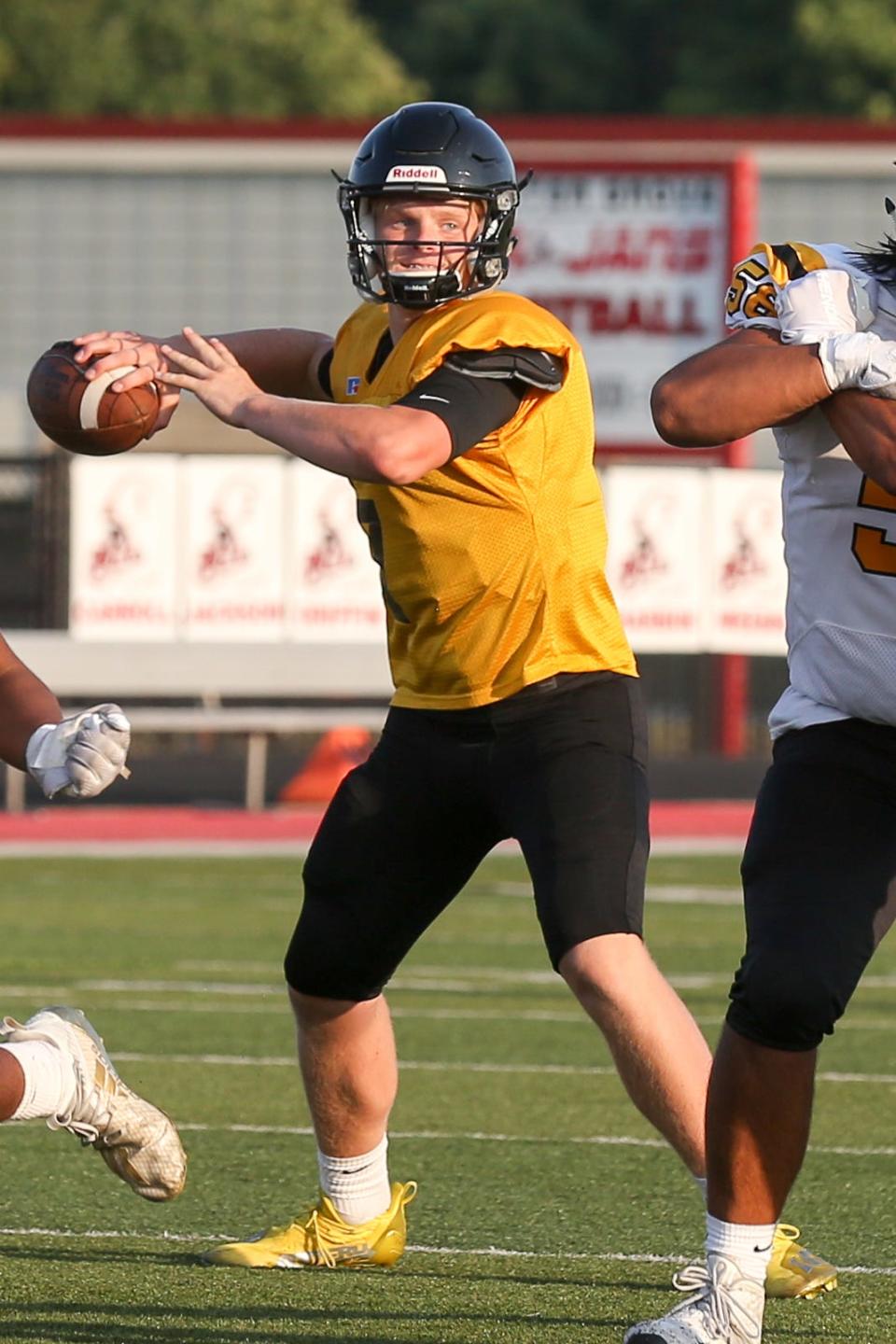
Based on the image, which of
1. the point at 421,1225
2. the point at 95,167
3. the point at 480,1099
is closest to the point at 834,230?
the point at 95,167

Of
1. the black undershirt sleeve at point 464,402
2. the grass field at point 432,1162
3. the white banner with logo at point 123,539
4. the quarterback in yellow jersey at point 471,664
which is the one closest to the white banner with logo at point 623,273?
the white banner with logo at point 123,539

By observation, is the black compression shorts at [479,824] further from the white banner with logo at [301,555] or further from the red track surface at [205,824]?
the white banner with logo at [301,555]

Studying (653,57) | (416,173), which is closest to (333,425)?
(416,173)

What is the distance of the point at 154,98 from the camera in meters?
36.9

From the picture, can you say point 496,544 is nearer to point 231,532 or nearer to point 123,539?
point 231,532

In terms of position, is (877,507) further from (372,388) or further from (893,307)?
(372,388)

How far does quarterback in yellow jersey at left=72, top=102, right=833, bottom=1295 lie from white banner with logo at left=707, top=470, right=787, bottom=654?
11.7 metres

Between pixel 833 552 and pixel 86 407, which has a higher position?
pixel 86 407

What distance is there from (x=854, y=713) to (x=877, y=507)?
325mm

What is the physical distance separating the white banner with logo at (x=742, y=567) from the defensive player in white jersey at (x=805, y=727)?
12.3 m

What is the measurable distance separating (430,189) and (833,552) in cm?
102

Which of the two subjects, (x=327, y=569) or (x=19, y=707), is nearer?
(x=19, y=707)

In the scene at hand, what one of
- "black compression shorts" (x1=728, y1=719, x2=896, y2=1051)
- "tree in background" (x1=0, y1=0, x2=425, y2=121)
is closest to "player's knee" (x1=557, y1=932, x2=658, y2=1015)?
"black compression shorts" (x1=728, y1=719, x2=896, y2=1051)

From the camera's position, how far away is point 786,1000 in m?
3.64
